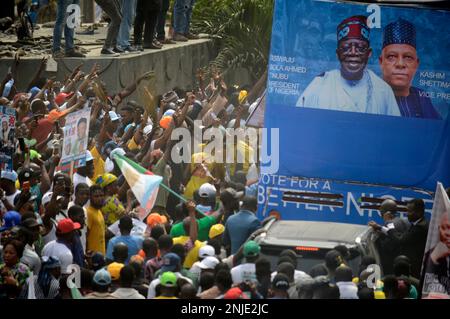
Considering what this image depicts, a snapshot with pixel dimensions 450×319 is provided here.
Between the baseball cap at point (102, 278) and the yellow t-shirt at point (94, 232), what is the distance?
1.50 m

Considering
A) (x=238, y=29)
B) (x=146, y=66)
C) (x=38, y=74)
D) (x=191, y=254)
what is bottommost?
(x=191, y=254)

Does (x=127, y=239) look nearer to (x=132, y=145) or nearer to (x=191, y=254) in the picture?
(x=191, y=254)

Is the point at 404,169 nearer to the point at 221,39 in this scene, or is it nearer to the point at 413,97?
the point at 413,97

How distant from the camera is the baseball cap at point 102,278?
10.7 m

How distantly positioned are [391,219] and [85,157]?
3196 millimetres

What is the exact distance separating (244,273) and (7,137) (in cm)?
357

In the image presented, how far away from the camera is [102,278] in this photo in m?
10.7

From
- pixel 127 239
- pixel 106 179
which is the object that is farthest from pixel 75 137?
pixel 127 239

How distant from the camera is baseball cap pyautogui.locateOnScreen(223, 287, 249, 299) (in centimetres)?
1048

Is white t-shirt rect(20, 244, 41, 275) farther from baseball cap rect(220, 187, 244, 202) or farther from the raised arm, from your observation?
the raised arm

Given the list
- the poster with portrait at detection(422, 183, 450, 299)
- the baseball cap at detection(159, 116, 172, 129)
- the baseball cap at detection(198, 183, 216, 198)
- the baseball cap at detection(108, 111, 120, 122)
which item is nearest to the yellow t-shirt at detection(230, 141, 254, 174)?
the baseball cap at detection(159, 116, 172, 129)

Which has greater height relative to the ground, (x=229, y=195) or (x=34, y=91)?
(x=34, y=91)

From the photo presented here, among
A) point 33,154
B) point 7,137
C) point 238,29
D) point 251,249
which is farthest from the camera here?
point 238,29
